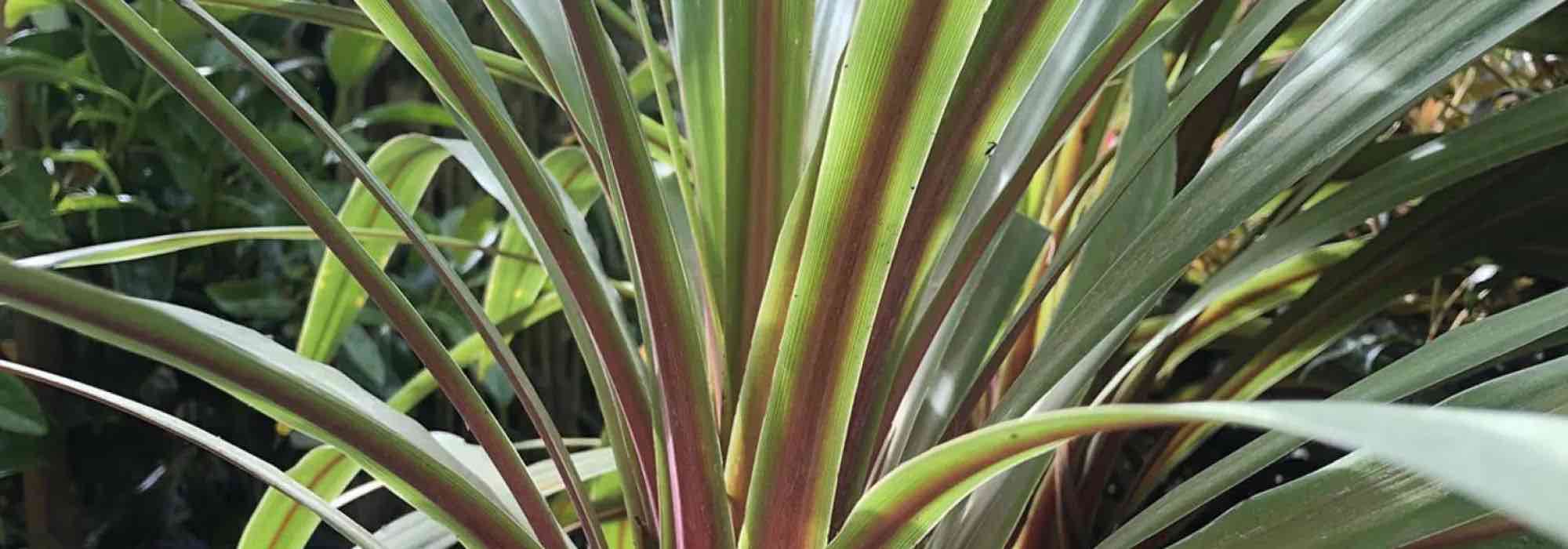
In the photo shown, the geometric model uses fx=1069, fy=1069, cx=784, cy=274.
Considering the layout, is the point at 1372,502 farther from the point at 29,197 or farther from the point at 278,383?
the point at 29,197

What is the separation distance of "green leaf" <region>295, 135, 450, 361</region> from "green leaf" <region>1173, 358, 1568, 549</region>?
17.4 inches

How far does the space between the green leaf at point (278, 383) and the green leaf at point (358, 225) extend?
0.21 meters

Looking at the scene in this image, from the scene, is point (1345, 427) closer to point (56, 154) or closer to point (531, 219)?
point (531, 219)

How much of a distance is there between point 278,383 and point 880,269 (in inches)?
6.6

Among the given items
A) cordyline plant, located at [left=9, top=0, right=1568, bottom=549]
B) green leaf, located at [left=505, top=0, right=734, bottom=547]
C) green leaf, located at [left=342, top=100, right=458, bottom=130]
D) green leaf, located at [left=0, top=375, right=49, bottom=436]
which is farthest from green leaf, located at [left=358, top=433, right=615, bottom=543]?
green leaf, located at [left=342, top=100, right=458, bottom=130]

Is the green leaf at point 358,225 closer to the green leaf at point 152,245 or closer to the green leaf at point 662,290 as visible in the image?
the green leaf at point 152,245

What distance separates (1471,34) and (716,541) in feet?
0.88

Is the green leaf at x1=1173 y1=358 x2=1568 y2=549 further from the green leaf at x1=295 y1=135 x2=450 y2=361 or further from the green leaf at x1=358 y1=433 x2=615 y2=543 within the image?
the green leaf at x1=295 y1=135 x2=450 y2=361

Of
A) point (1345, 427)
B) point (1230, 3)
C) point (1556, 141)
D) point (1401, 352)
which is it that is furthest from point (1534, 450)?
point (1401, 352)

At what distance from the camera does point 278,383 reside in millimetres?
294

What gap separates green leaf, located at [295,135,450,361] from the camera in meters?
0.56

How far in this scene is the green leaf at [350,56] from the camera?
0.94 m

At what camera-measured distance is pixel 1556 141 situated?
384 mm

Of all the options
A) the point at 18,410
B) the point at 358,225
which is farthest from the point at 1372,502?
the point at 18,410
